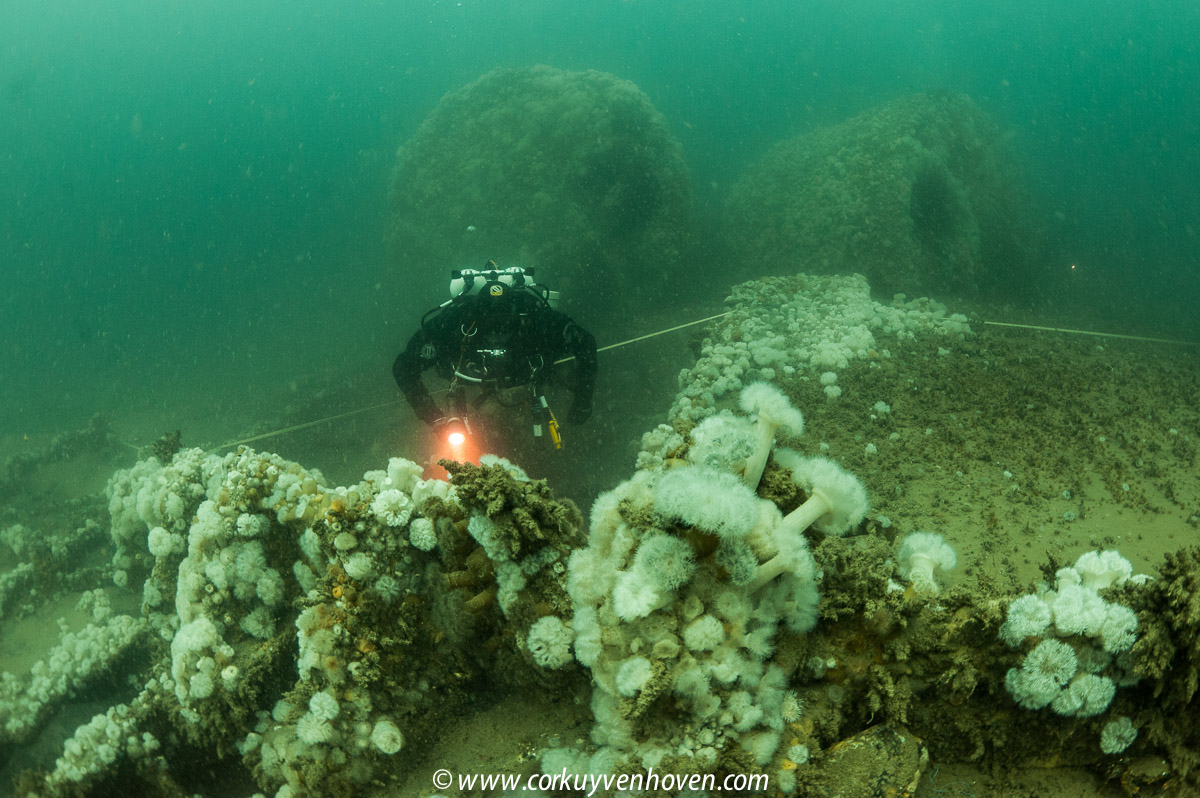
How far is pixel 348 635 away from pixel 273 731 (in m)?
0.90

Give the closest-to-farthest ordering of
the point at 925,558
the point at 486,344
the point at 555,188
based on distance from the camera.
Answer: the point at 925,558
the point at 486,344
the point at 555,188

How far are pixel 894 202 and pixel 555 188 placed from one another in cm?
811

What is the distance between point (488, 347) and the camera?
262 inches

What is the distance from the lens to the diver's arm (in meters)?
6.71

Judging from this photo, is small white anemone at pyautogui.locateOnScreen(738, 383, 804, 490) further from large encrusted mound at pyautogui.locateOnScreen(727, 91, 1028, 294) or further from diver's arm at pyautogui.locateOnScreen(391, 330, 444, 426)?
large encrusted mound at pyautogui.locateOnScreen(727, 91, 1028, 294)

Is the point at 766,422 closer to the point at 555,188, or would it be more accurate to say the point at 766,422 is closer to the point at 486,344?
the point at 486,344

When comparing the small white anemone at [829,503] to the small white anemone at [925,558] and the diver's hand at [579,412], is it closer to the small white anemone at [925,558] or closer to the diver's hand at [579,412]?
the small white anemone at [925,558]

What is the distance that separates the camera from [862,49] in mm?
67750

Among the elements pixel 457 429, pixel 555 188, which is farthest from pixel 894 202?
pixel 457 429

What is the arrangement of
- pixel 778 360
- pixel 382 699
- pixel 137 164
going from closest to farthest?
pixel 382 699 < pixel 778 360 < pixel 137 164

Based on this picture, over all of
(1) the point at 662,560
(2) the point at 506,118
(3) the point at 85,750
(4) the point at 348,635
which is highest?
(2) the point at 506,118

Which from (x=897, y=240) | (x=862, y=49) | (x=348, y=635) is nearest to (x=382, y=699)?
(x=348, y=635)

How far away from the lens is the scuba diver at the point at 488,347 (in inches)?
261

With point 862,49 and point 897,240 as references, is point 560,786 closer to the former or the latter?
point 897,240
